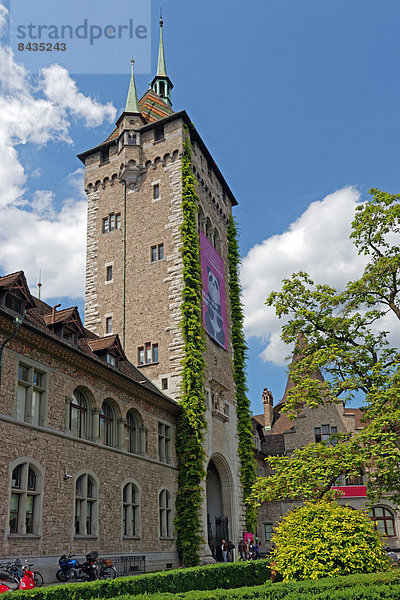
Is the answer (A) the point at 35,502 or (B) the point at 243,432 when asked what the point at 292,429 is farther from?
(A) the point at 35,502

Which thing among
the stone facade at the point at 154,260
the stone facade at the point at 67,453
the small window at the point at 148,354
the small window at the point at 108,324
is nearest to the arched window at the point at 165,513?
the stone facade at the point at 67,453

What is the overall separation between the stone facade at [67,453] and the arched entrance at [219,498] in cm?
608

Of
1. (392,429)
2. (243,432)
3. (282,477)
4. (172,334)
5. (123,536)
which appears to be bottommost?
(123,536)

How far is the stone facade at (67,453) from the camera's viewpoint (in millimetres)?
17594

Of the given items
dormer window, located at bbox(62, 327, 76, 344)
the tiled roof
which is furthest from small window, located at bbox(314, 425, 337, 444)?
dormer window, located at bbox(62, 327, 76, 344)

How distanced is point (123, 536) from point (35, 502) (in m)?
5.88

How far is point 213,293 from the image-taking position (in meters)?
35.8

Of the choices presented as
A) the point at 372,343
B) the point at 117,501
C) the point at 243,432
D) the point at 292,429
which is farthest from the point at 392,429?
the point at 292,429

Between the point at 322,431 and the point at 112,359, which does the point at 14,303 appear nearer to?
the point at 112,359

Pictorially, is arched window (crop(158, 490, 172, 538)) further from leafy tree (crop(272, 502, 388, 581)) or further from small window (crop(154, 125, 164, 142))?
small window (crop(154, 125, 164, 142))

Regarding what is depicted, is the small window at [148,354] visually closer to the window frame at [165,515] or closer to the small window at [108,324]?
the small window at [108,324]

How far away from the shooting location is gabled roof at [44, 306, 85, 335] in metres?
22.1

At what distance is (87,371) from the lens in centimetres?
2219

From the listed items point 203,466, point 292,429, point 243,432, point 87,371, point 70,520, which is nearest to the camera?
point 70,520
